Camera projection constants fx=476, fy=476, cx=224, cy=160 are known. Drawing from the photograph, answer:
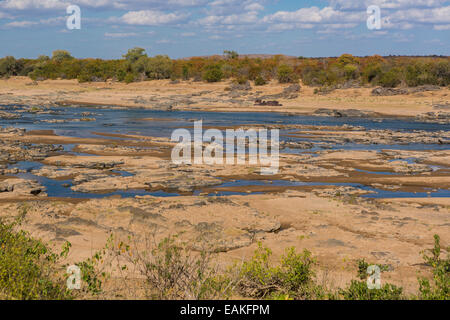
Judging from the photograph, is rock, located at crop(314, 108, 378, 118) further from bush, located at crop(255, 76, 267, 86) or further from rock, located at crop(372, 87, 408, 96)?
bush, located at crop(255, 76, 267, 86)

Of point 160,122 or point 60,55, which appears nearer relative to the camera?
point 160,122

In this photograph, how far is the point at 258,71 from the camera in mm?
54500

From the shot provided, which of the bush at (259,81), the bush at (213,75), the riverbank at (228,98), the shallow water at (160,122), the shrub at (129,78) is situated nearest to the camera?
the shallow water at (160,122)

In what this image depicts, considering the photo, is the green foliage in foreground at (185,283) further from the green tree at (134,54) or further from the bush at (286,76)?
the green tree at (134,54)

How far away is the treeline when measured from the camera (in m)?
45.3

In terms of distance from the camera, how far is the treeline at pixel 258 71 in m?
45.3

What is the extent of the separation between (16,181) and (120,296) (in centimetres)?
940

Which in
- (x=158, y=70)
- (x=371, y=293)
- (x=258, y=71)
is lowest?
(x=371, y=293)

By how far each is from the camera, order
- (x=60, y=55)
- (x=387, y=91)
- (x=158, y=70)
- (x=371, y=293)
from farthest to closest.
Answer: (x=60, y=55) → (x=158, y=70) → (x=387, y=91) → (x=371, y=293)

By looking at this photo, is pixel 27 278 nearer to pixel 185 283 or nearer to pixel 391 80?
pixel 185 283

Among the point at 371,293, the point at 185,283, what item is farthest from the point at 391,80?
the point at 185,283

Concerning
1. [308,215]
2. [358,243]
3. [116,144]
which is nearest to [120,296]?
[358,243]

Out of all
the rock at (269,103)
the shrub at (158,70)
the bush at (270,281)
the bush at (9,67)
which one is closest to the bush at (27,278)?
the bush at (270,281)

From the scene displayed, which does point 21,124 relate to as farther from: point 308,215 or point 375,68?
point 375,68
